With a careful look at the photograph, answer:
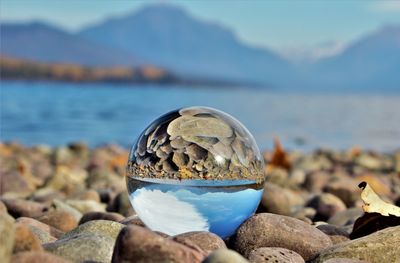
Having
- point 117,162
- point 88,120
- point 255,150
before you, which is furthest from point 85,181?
point 88,120

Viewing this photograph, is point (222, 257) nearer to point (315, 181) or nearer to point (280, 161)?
point (315, 181)

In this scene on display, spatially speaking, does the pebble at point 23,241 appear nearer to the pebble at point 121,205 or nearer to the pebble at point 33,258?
the pebble at point 33,258

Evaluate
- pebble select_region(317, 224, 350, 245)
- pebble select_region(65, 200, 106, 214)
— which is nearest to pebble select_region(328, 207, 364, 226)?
pebble select_region(317, 224, 350, 245)

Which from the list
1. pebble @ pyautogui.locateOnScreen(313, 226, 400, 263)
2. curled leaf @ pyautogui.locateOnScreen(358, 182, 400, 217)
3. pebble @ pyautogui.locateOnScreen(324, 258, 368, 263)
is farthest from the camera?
curled leaf @ pyautogui.locateOnScreen(358, 182, 400, 217)

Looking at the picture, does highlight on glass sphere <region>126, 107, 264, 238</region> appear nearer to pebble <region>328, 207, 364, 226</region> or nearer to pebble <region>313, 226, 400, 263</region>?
pebble <region>313, 226, 400, 263</region>

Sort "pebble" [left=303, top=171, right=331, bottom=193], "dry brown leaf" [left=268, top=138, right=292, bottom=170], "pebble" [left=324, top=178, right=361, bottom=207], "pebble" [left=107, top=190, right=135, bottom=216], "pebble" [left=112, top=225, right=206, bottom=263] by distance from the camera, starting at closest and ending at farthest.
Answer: "pebble" [left=112, top=225, right=206, bottom=263] < "pebble" [left=107, top=190, right=135, bottom=216] < "pebble" [left=324, top=178, right=361, bottom=207] < "pebble" [left=303, top=171, right=331, bottom=193] < "dry brown leaf" [left=268, top=138, right=292, bottom=170]

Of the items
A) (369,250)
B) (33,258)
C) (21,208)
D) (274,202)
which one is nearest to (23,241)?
(33,258)
